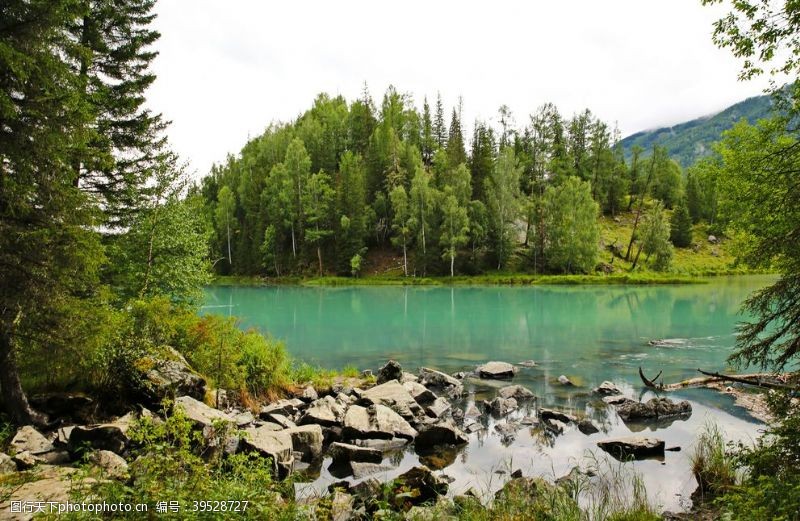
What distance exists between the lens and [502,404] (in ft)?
50.1

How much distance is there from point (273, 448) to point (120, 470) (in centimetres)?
331

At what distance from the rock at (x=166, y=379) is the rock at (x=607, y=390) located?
13223 mm

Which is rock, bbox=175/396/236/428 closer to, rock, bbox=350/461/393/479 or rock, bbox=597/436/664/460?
rock, bbox=350/461/393/479

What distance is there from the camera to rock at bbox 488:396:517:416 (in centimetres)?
1482

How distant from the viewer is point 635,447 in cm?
1097

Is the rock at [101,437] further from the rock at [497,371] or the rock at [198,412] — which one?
the rock at [497,371]

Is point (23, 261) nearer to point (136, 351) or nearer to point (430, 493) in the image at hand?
point (136, 351)

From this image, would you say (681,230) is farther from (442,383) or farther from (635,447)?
(635,447)

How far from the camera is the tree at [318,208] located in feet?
264

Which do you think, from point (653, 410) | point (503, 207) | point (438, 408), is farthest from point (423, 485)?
point (503, 207)

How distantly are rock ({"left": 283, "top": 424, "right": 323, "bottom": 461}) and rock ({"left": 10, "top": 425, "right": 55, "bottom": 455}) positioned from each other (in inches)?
179

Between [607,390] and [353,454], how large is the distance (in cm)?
1040

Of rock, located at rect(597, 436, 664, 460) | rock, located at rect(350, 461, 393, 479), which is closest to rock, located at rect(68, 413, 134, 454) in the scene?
rock, located at rect(350, 461, 393, 479)

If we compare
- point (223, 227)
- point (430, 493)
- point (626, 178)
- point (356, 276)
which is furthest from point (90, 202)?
point (626, 178)
